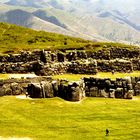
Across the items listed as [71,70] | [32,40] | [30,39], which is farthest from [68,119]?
[30,39]

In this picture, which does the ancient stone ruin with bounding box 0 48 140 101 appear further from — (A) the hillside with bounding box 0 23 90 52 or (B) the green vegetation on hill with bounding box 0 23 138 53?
(A) the hillside with bounding box 0 23 90 52

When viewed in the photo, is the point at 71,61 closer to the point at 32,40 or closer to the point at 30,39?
the point at 32,40

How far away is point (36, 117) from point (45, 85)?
Answer: 760 cm

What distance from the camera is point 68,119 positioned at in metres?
40.0

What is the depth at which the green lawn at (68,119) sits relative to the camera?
3631 centimetres

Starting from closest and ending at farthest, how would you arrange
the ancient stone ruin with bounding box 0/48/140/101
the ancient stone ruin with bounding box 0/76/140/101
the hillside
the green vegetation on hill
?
1. the ancient stone ruin with bounding box 0/76/140/101
2. the ancient stone ruin with bounding box 0/48/140/101
3. the green vegetation on hill
4. the hillside

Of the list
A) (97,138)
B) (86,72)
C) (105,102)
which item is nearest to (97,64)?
(86,72)

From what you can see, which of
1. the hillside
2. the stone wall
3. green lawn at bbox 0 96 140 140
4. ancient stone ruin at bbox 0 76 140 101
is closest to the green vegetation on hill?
the hillside

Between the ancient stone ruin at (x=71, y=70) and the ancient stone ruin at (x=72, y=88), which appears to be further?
the ancient stone ruin at (x=71, y=70)

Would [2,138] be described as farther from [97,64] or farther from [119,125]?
[97,64]

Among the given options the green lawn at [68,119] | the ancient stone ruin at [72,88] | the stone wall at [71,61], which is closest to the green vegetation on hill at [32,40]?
the stone wall at [71,61]

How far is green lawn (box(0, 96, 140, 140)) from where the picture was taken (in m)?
36.3

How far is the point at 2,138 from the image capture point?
115ft

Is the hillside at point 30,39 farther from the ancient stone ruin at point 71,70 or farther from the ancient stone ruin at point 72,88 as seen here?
the ancient stone ruin at point 72,88
